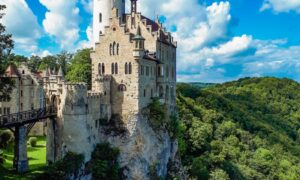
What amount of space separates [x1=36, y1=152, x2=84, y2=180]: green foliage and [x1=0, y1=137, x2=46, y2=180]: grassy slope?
2.28 meters

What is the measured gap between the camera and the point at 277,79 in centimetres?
19812

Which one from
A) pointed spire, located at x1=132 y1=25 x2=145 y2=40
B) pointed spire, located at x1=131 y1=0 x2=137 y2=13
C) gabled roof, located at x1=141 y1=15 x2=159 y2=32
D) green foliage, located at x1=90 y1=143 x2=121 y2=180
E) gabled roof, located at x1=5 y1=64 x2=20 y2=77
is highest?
pointed spire, located at x1=131 y1=0 x2=137 y2=13

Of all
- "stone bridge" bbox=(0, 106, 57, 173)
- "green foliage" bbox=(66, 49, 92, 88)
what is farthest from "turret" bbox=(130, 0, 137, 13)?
"stone bridge" bbox=(0, 106, 57, 173)

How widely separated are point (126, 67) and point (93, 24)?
508 inches

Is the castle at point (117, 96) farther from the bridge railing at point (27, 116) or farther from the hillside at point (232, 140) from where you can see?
the hillside at point (232, 140)

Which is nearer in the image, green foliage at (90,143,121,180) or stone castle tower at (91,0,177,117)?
green foliage at (90,143,121,180)

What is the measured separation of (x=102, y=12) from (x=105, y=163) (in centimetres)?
2384

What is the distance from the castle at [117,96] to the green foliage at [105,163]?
0.95 meters

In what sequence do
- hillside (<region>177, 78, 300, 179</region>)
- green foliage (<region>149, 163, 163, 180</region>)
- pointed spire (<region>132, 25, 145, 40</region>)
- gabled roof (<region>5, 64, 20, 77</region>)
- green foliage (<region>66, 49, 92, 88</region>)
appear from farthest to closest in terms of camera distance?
hillside (<region>177, 78, 300, 179</region>)
green foliage (<region>66, 49, 92, 88</region>)
gabled roof (<region>5, 64, 20, 77</region>)
green foliage (<region>149, 163, 163, 180</region>)
pointed spire (<region>132, 25, 145, 40</region>)

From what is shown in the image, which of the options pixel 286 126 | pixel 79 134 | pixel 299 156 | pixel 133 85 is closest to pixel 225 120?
pixel 299 156

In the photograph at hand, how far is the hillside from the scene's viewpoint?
84312mm

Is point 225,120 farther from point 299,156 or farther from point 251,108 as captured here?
point 251,108

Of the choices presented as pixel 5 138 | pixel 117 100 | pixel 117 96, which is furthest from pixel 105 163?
pixel 5 138

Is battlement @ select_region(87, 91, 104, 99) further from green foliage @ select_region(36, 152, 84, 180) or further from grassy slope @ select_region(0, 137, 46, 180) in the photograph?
grassy slope @ select_region(0, 137, 46, 180)
